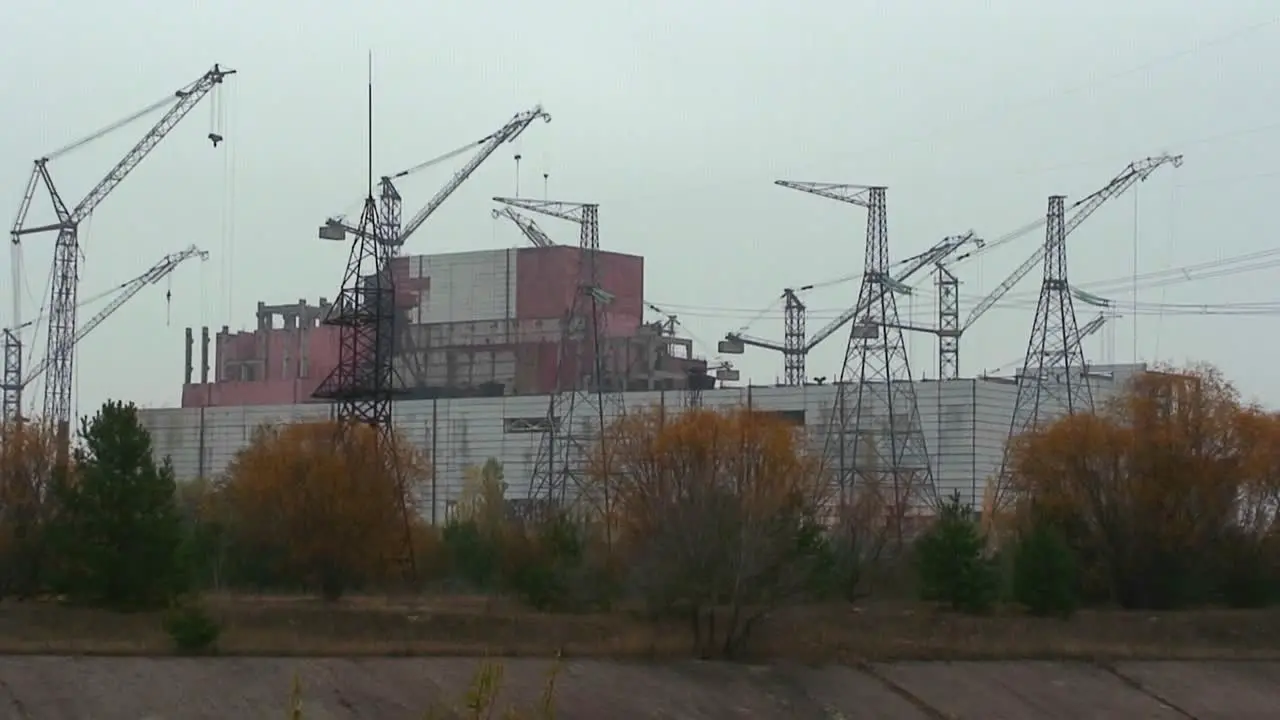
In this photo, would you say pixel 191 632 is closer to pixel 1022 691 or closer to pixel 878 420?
pixel 1022 691

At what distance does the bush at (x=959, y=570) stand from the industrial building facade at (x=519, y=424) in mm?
33162

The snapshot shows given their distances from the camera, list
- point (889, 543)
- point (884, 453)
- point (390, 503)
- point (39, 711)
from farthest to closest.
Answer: point (884, 453) < point (889, 543) < point (390, 503) < point (39, 711)

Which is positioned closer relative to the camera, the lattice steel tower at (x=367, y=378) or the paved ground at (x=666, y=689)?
the paved ground at (x=666, y=689)

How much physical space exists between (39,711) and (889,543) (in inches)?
1218

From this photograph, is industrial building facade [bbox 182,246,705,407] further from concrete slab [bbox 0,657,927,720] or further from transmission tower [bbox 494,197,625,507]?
concrete slab [bbox 0,657,927,720]

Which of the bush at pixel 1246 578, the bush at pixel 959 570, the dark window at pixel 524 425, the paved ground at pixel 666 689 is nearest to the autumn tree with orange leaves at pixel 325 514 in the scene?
the bush at pixel 959 570

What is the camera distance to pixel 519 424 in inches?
3430

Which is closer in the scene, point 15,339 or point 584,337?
point 584,337

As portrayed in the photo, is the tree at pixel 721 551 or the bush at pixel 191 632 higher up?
the tree at pixel 721 551

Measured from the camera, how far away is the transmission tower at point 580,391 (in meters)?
Result: 71.5

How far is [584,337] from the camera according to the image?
88.6 metres

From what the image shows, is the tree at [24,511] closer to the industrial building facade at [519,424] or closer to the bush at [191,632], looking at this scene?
the bush at [191,632]

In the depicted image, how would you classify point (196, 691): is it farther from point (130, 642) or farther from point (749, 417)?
point (749, 417)

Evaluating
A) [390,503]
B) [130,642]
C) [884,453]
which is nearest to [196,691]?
[130,642]
